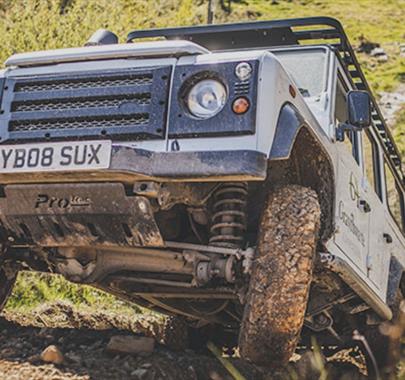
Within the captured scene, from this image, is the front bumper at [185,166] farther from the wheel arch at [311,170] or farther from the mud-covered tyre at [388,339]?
the mud-covered tyre at [388,339]

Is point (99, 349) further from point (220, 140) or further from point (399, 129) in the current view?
point (399, 129)

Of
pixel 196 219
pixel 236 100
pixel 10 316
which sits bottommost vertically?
pixel 10 316

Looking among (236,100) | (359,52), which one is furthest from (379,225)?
(359,52)

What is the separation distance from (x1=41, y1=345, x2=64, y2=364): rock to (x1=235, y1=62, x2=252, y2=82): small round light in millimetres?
2069

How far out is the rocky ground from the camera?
4.80 metres

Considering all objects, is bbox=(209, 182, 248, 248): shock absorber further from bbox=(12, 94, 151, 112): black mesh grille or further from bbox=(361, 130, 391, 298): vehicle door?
bbox=(361, 130, 391, 298): vehicle door

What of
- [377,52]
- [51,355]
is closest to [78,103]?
[51,355]

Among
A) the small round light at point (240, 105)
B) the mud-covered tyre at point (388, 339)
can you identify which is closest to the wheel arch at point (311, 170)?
the small round light at point (240, 105)

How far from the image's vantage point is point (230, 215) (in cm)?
405

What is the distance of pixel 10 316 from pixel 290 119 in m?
3.40

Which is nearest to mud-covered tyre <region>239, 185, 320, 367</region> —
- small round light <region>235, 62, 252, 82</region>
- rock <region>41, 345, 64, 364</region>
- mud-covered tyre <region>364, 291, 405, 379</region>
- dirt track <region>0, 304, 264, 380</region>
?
small round light <region>235, 62, 252, 82</region>

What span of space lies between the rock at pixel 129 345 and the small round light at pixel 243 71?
7.09 feet

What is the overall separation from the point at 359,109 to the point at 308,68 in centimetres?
65

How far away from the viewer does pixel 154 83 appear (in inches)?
151
